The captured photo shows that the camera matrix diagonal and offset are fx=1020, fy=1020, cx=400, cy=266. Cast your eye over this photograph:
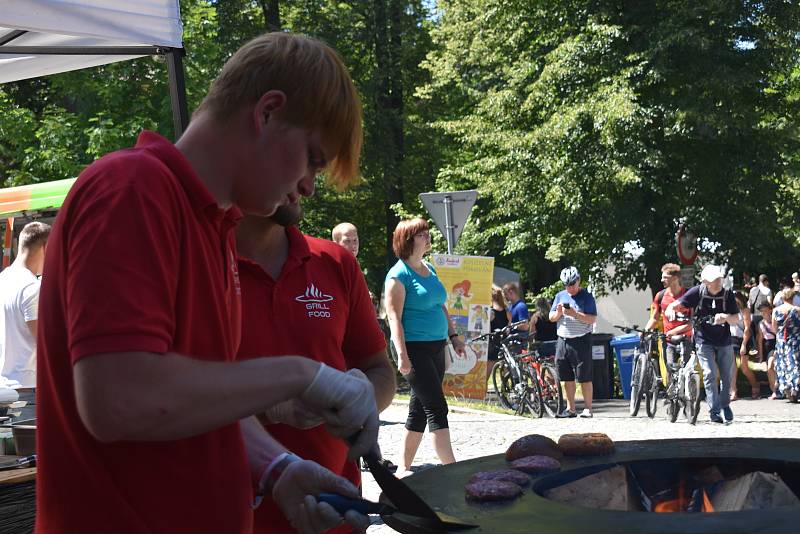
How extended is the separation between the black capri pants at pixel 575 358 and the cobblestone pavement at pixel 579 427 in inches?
23.8

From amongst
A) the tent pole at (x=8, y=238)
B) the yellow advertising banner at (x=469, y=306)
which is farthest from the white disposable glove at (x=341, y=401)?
the tent pole at (x=8, y=238)

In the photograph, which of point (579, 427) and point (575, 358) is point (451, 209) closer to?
point (575, 358)

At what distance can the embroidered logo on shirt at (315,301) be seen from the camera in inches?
124

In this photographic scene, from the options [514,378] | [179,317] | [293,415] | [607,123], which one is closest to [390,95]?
[607,123]

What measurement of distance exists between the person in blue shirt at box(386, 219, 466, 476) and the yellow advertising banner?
6005 mm

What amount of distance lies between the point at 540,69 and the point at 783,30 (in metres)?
5.71

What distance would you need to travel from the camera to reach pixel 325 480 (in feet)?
7.36

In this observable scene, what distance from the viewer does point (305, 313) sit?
314 centimetres

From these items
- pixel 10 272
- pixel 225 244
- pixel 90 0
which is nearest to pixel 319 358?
pixel 225 244

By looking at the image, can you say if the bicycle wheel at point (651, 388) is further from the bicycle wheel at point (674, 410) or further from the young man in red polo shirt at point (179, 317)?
the young man in red polo shirt at point (179, 317)

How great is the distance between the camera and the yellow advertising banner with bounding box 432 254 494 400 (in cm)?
1412

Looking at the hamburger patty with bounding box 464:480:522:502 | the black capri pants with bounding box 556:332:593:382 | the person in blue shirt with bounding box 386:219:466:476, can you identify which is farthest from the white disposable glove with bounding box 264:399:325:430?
the black capri pants with bounding box 556:332:593:382

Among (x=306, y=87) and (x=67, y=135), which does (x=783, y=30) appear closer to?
(x=67, y=135)

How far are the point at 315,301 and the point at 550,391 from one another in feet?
37.5
